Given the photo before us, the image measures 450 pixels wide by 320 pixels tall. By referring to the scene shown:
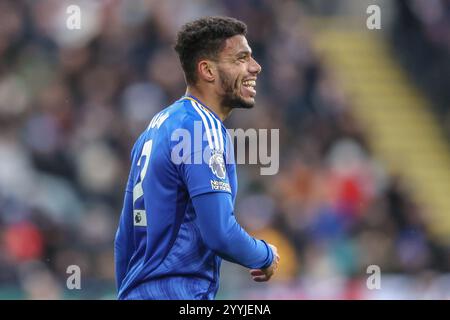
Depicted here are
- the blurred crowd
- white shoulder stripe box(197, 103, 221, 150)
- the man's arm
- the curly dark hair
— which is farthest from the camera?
the blurred crowd

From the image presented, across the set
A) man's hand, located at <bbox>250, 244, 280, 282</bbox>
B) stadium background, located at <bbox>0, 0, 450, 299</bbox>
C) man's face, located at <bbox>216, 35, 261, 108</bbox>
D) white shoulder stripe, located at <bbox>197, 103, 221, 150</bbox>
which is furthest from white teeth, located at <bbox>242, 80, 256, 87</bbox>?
stadium background, located at <bbox>0, 0, 450, 299</bbox>

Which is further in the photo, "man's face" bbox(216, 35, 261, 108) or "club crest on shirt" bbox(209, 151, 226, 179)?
"man's face" bbox(216, 35, 261, 108)

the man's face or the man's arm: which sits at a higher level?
the man's face

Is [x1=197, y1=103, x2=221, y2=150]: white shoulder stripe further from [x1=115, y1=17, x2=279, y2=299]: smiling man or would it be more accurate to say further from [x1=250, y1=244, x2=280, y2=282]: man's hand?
[x1=250, y1=244, x2=280, y2=282]: man's hand

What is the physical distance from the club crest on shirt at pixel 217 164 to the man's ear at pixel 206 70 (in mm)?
466

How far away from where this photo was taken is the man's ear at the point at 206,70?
16.8 feet

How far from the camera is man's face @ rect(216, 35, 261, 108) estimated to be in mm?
5121

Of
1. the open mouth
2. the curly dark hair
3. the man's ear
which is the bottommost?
the open mouth

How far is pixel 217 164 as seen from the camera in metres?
4.79

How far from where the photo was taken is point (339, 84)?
13977mm

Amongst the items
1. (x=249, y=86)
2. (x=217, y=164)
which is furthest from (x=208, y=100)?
(x=217, y=164)

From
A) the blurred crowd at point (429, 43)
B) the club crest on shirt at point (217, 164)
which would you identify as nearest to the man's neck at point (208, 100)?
the club crest on shirt at point (217, 164)

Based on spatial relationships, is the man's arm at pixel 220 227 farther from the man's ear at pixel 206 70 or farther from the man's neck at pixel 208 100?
the man's ear at pixel 206 70
